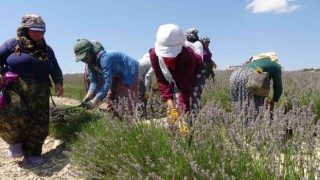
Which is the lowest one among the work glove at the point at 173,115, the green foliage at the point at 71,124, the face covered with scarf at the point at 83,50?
the green foliage at the point at 71,124

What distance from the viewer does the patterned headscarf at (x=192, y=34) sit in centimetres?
523

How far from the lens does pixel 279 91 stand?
11.8ft

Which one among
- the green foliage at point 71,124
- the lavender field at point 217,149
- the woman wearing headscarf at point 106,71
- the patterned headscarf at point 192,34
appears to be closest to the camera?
the lavender field at point 217,149

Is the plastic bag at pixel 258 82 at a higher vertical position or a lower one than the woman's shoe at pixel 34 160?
higher

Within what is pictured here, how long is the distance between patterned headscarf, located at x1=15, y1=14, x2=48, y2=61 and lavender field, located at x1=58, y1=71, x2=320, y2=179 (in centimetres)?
110

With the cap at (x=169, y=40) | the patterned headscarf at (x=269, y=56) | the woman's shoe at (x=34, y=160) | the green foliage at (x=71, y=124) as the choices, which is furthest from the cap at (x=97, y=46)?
the patterned headscarf at (x=269, y=56)

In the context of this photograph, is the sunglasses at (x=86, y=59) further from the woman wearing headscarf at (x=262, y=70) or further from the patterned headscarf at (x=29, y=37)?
the woman wearing headscarf at (x=262, y=70)

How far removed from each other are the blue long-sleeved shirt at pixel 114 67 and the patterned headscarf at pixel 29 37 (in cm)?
61

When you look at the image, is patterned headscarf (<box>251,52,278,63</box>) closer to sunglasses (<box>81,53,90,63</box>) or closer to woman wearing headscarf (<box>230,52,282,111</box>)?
woman wearing headscarf (<box>230,52,282,111</box>)

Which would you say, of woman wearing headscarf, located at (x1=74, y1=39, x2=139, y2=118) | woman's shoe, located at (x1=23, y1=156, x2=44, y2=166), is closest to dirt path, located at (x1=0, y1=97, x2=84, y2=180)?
woman's shoe, located at (x1=23, y1=156, x2=44, y2=166)

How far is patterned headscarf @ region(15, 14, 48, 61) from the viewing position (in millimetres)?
3404

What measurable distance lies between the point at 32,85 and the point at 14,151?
0.74 meters

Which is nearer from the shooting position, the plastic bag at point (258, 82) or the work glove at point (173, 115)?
the work glove at point (173, 115)

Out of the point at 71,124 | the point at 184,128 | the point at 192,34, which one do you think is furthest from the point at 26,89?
the point at 192,34
